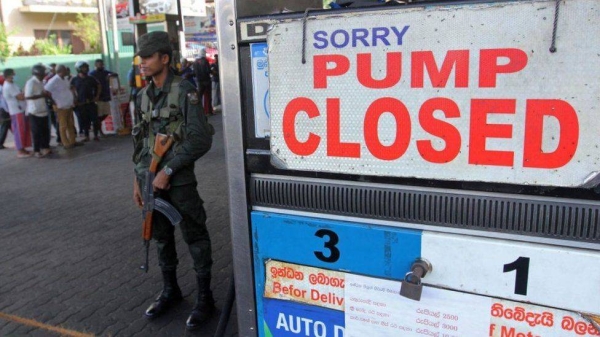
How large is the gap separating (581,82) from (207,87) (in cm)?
1458

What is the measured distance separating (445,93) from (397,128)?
19cm

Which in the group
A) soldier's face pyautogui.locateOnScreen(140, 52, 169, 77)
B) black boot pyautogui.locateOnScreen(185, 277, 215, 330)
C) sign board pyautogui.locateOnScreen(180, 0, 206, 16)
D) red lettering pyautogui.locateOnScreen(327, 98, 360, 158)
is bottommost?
black boot pyautogui.locateOnScreen(185, 277, 215, 330)

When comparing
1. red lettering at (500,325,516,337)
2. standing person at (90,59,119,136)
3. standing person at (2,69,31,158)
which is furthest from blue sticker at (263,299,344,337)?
standing person at (90,59,119,136)

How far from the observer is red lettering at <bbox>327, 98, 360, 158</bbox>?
1.77 meters

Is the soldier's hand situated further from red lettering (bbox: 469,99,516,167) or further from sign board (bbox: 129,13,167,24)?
sign board (bbox: 129,13,167,24)

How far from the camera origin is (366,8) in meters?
1.68

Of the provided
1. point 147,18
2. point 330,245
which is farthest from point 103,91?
point 330,245

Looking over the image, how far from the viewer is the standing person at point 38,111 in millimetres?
9859

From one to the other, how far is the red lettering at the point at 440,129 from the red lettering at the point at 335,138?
237 mm

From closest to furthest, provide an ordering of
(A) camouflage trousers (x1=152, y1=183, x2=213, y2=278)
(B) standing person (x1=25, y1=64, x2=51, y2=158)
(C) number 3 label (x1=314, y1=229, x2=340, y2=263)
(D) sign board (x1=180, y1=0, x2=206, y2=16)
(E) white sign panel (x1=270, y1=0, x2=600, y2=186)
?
(E) white sign panel (x1=270, y1=0, x2=600, y2=186) < (C) number 3 label (x1=314, y1=229, x2=340, y2=263) < (A) camouflage trousers (x1=152, y1=183, x2=213, y2=278) < (B) standing person (x1=25, y1=64, x2=51, y2=158) < (D) sign board (x1=180, y1=0, x2=206, y2=16)

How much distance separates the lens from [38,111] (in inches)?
391

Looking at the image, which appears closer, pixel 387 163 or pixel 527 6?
pixel 527 6

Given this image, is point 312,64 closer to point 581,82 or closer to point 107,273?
point 581,82

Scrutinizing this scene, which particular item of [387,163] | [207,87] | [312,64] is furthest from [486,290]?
[207,87]
